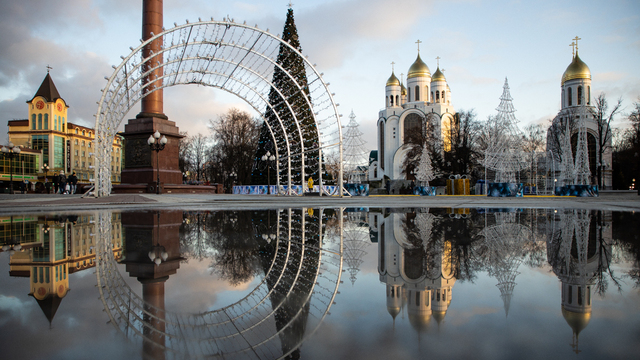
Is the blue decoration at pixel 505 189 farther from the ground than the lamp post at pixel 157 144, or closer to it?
closer to it

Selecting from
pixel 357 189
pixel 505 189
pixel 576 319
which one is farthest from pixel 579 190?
pixel 576 319

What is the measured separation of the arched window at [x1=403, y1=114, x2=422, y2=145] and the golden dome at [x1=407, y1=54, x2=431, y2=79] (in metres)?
7.22

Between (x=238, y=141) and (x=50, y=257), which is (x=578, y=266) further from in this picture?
(x=238, y=141)

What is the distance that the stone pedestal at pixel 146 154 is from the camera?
2444 cm

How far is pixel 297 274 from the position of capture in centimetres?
349

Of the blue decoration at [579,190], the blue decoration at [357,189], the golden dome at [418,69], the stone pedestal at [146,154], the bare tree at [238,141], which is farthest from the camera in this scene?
the golden dome at [418,69]

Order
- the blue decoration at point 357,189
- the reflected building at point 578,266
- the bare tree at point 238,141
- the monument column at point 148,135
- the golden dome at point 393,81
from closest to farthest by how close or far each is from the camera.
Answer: the reflected building at point 578,266 → the monument column at point 148,135 → the blue decoration at point 357,189 → the bare tree at point 238,141 → the golden dome at point 393,81

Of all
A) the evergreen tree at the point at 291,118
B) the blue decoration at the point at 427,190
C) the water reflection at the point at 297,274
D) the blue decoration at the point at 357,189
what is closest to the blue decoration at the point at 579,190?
the blue decoration at the point at 427,190

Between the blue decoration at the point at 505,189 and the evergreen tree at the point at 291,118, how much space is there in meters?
12.8

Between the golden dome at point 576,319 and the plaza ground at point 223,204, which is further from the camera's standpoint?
the plaza ground at point 223,204

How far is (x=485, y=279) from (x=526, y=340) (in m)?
1.30

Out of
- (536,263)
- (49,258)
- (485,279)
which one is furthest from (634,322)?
(49,258)

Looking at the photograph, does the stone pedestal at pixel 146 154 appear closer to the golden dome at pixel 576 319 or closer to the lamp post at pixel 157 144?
the lamp post at pixel 157 144

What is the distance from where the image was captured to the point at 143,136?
24625 millimetres
